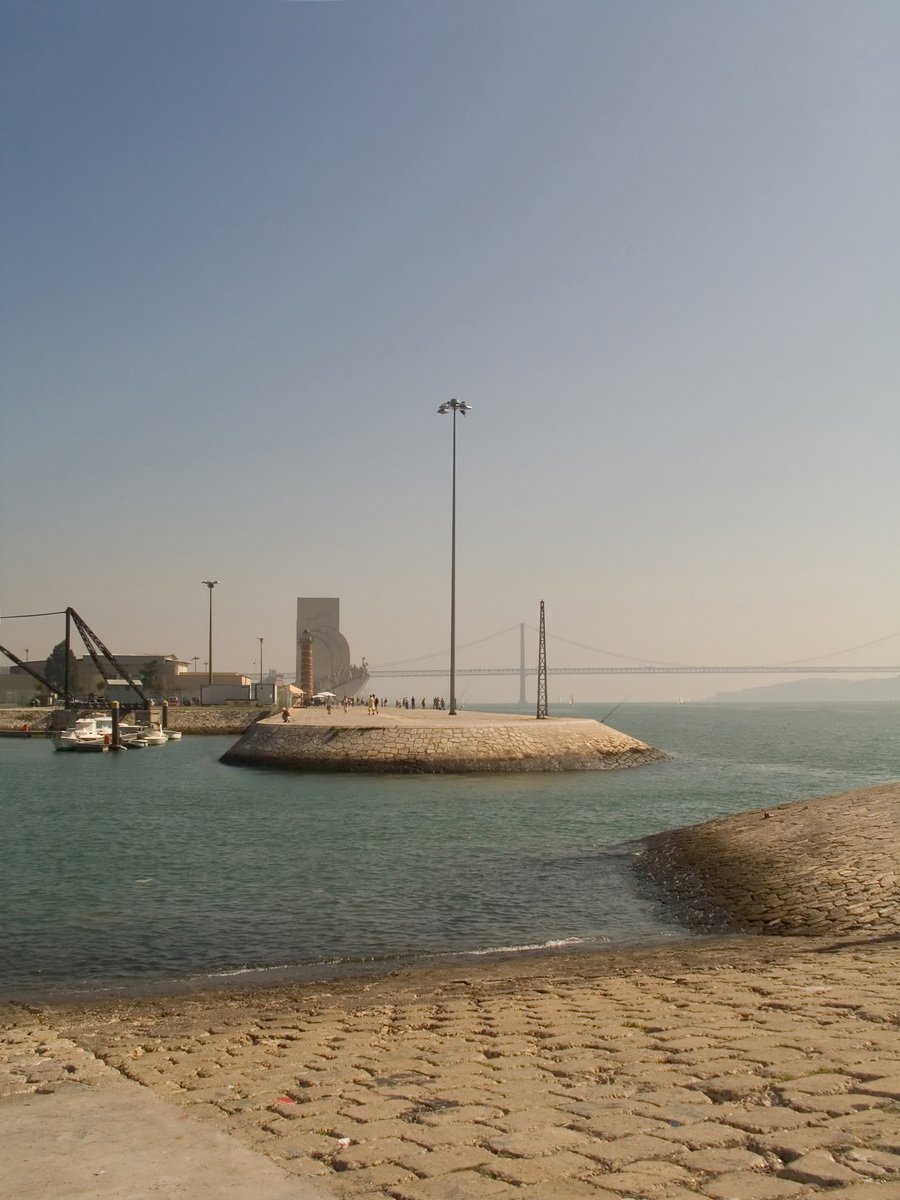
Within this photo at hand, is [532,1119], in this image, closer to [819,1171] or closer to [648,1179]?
[648,1179]

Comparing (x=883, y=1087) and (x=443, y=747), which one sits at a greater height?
(x=883, y=1087)

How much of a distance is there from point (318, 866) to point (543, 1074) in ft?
50.0

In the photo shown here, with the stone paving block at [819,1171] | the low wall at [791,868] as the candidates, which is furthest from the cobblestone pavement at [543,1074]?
the low wall at [791,868]

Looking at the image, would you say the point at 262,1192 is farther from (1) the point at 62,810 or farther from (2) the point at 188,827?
(1) the point at 62,810

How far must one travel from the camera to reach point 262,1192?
15.1 ft

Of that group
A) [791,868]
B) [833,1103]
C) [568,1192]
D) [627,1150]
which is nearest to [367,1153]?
[568,1192]

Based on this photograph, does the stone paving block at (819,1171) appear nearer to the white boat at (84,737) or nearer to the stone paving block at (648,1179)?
the stone paving block at (648,1179)

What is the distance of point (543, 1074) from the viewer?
257 inches

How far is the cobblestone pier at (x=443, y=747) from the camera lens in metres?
45.3

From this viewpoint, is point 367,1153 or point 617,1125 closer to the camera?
point 367,1153

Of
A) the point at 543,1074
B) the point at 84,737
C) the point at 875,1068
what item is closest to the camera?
the point at 875,1068

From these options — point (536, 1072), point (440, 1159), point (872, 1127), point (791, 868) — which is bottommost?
point (791, 868)

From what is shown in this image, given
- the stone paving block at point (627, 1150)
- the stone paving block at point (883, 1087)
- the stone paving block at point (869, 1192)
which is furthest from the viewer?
the stone paving block at point (883, 1087)

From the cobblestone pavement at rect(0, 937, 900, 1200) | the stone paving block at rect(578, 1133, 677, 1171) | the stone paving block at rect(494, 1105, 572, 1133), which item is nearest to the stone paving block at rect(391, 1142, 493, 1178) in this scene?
the cobblestone pavement at rect(0, 937, 900, 1200)
